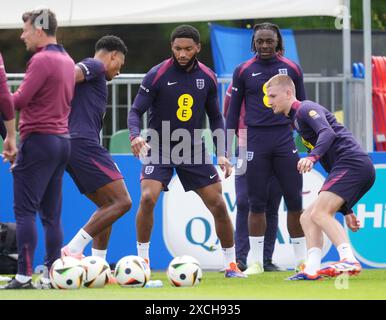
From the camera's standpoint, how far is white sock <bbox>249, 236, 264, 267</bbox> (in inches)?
521

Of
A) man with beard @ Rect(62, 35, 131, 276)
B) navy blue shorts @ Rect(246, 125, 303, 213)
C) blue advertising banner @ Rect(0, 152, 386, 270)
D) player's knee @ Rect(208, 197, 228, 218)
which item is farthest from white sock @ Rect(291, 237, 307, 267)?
man with beard @ Rect(62, 35, 131, 276)

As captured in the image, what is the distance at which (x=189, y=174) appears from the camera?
12.5 m

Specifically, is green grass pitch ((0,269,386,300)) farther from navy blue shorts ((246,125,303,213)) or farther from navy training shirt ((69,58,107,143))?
navy training shirt ((69,58,107,143))

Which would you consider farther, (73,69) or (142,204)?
(142,204)

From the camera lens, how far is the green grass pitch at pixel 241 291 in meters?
9.83

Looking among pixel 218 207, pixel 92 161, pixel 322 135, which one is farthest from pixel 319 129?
pixel 92 161

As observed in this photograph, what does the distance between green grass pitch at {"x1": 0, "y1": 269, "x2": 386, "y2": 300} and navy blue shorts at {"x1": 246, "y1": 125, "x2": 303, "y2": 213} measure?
3.52 ft

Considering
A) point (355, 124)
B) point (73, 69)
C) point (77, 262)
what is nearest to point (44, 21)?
point (73, 69)

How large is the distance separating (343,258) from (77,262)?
244 centimetres

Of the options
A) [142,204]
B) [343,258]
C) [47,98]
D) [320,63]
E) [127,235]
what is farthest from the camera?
[320,63]

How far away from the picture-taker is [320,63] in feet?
59.6

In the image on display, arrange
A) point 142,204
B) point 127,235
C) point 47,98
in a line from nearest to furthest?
point 47,98 → point 142,204 → point 127,235

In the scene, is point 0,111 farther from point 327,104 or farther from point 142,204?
→ point 327,104

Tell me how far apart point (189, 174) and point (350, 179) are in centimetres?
165
